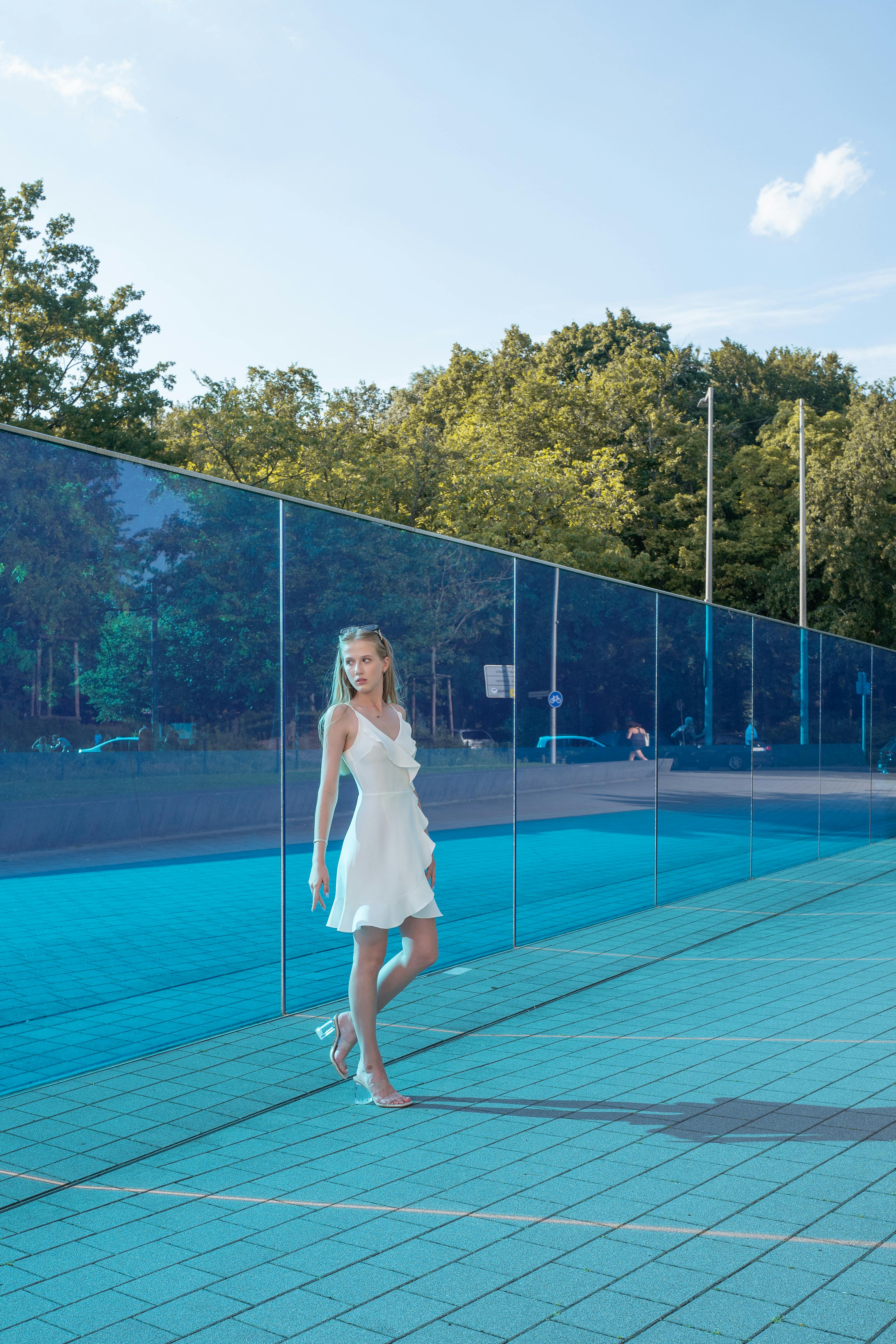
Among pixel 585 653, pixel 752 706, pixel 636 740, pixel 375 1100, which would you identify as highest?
pixel 585 653

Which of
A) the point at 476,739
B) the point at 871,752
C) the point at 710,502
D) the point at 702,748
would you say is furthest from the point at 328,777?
the point at 710,502

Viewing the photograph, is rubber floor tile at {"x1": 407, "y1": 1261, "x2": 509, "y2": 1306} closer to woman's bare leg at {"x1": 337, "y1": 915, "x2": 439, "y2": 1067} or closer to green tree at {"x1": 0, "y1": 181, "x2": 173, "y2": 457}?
woman's bare leg at {"x1": 337, "y1": 915, "x2": 439, "y2": 1067}

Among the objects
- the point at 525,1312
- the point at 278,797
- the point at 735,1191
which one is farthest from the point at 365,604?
the point at 525,1312

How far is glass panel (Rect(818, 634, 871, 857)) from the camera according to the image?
14602 mm

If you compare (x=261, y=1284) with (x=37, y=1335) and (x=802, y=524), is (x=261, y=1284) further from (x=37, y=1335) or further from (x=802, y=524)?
(x=802, y=524)

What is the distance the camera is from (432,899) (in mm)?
4891

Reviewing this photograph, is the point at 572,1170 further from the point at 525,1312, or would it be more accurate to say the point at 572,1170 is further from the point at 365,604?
the point at 365,604

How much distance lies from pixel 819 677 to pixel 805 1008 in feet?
28.5

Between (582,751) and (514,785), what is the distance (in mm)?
1095

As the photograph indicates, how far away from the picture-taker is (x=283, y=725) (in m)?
5.91

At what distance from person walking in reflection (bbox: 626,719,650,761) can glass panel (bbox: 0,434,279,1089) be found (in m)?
4.48

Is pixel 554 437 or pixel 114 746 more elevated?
pixel 554 437

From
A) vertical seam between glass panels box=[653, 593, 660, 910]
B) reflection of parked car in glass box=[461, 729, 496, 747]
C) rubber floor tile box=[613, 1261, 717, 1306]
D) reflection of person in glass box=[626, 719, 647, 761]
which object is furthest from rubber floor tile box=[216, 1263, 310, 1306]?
vertical seam between glass panels box=[653, 593, 660, 910]

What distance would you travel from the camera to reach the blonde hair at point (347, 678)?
16.5 ft
